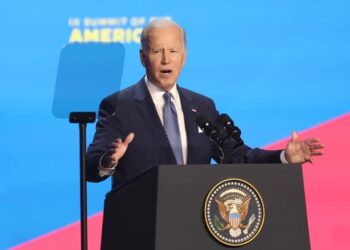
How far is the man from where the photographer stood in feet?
7.69

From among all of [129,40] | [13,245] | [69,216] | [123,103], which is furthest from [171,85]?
[13,245]

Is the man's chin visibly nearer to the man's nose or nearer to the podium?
the man's nose

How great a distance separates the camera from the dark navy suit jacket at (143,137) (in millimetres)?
2334

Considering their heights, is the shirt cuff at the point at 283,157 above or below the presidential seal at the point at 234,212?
above

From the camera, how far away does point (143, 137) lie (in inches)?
93.1

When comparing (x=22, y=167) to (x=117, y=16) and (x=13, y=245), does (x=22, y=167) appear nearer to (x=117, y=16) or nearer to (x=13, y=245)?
(x=13, y=245)

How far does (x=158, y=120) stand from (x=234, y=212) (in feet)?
2.49

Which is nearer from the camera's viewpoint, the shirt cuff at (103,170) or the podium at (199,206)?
the podium at (199,206)

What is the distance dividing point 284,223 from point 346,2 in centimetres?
171

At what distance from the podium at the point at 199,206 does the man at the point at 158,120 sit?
473 mm

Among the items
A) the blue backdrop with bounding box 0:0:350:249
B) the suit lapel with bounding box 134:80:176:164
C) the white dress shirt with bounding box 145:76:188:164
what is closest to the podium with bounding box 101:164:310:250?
the suit lapel with bounding box 134:80:176:164

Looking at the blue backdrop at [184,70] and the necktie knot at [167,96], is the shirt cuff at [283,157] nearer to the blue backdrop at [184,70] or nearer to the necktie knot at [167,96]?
the necktie knot at [167,96]

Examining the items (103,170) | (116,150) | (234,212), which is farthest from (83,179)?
(234,212)

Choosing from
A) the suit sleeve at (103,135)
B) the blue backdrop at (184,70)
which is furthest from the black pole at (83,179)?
the blue backdrop at (184,70)
